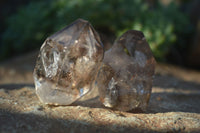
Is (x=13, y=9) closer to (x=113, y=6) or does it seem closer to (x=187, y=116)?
(x=113, y=6)

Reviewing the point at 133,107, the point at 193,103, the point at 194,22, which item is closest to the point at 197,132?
the point at 133,107

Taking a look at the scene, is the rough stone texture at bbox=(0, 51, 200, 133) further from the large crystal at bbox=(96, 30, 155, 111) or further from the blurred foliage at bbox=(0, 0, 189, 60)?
the blurred foliage at bbox=(0, 0, 189, 60)

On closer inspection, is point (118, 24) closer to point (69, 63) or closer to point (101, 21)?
point (101, 21)

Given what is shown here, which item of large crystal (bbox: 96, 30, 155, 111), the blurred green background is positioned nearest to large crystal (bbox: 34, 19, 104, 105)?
large crystal (bbox: 96, 30, 155, 111)

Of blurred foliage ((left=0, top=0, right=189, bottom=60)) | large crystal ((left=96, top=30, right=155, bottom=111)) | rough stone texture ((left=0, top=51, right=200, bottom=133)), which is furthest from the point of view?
blurred foliage ((left=0, top=0, right=189, bottom=60))

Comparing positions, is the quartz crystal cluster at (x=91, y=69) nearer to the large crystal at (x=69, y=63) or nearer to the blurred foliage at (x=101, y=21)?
the large crystal at (x=69, y=63)

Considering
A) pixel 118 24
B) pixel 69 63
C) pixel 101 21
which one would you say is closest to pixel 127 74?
pixel 69 63
